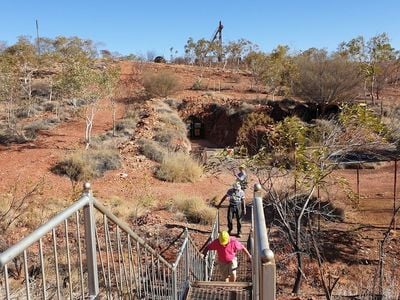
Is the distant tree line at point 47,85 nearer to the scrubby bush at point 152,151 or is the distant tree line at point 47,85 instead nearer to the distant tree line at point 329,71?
the scrubby bush at point 152,151

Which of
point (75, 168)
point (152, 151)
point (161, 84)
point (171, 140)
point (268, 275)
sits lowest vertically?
point (75, 168)

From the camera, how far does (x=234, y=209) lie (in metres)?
10.6

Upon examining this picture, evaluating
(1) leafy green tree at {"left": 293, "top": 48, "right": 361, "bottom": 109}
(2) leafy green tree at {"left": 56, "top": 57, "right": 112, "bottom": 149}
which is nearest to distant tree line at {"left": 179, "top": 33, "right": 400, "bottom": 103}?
(1) leafy green tree at {"left": 293, "top": 48, "right": 361, "bottom": 109}

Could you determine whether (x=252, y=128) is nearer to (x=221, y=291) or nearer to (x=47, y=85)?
(x=47, y=85)

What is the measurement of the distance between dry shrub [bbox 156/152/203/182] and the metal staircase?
7.67 metres

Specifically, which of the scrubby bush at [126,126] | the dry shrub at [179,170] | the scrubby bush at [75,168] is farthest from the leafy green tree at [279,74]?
the scrubby bush at [75,168]

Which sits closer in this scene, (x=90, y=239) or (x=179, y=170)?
(x=90, y=239)

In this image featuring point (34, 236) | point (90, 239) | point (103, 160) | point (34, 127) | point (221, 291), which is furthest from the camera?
point (34, 127)

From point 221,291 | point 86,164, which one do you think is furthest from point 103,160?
point 221,291

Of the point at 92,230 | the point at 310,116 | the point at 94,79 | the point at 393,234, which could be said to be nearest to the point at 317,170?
the point at 393,234

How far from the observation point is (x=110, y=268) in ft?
22.7

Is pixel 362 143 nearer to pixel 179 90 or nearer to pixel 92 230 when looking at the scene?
pixel 92 230

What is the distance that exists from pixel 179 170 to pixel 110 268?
1212 cm

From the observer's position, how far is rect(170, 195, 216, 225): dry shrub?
13.8 meters
